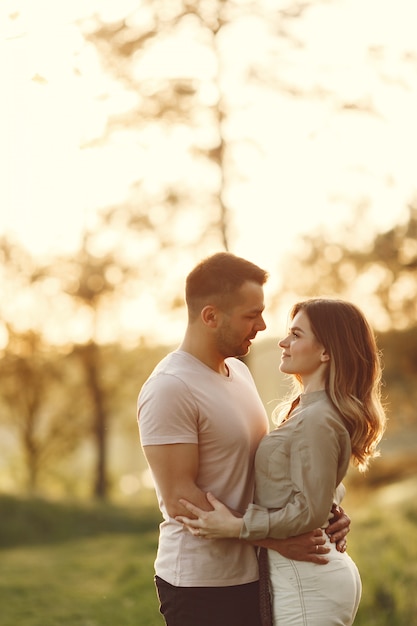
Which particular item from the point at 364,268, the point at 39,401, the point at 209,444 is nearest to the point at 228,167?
the point at 364,268

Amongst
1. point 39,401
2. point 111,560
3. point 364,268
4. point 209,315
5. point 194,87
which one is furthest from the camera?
point 39,401

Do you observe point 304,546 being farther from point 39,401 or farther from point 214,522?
point 39,401

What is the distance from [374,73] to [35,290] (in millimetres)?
12610

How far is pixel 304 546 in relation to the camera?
10.0 ft

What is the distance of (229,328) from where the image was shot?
10.5 feet

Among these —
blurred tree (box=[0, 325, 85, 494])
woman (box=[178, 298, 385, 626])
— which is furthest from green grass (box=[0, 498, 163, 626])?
blurred tree (box=[0, 325, 85, 494])

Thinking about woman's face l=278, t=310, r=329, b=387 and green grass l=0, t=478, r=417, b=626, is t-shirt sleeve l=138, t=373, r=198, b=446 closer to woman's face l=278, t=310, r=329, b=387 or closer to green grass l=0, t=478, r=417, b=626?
woman's face l=278, t=310, r=329, b=387

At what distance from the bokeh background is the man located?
1817 mm

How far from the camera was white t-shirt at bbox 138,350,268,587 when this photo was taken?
3.04 metres

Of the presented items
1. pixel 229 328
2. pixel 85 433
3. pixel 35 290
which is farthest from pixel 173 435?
pixel 85 433

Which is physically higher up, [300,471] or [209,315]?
[209,315]

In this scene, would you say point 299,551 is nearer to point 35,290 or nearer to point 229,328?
point 229,328

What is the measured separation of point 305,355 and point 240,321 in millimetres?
242

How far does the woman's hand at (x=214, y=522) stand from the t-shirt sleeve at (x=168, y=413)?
0.69ft
